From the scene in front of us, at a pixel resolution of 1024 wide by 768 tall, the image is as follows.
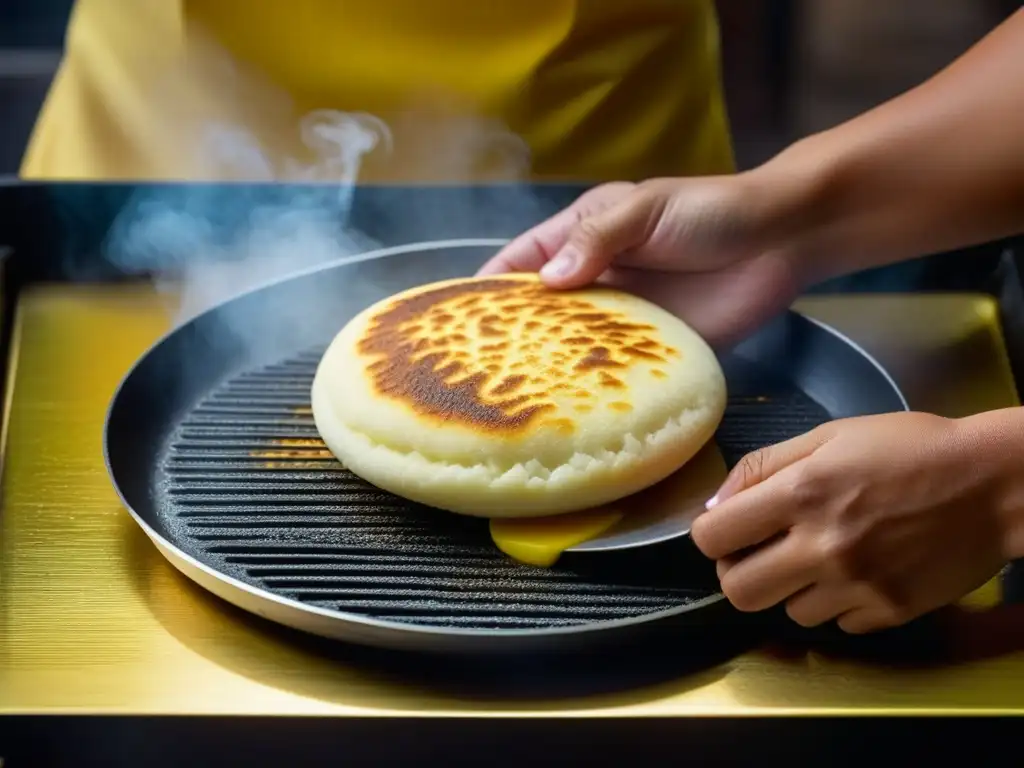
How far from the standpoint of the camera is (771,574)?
3.82 ft

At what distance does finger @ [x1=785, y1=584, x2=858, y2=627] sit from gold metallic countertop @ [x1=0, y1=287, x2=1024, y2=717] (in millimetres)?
44

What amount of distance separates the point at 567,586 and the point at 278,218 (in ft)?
3.28

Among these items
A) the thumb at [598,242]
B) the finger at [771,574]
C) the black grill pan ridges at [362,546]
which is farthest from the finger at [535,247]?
the finger at [771,574]

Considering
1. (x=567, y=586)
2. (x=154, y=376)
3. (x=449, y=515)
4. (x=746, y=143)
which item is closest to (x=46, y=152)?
(x=154, y=376)

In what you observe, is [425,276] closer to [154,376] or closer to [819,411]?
[154,376]

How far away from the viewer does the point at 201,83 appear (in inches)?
79.7

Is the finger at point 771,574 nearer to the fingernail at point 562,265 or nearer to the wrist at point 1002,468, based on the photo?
the wrist at point 1002,468

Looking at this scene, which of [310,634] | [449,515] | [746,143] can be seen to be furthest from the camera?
[746,143]

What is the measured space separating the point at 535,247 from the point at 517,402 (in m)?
0.50

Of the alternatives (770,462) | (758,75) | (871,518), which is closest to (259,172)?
(770,462)

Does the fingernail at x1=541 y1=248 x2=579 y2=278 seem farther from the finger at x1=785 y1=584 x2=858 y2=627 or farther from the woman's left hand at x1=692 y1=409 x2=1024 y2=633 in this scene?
→ the finger at x1=785 y1=584 x2=858 y2=627

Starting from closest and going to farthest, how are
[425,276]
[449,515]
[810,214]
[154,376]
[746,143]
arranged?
[449,515], [154,376], [810,214], [425,276], [746,143]

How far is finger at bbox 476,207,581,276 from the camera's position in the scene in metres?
1.79

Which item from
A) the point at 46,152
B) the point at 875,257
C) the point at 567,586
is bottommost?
the point at 46,152
